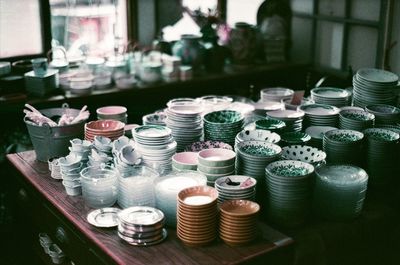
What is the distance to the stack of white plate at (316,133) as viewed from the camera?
302 centimetres

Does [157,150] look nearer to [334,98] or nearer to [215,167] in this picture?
[215,167]

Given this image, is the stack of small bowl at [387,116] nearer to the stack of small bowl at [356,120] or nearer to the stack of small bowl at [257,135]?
the stack of small bowl at [356,120]

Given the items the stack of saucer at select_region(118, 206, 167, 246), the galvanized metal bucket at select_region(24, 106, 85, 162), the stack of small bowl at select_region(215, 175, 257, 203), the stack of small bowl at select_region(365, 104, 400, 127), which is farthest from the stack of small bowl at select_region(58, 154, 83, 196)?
the stack of small bowl at select_region(365, 104, 400, 127)

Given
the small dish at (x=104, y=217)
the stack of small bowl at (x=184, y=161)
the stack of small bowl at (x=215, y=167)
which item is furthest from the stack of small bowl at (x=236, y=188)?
the small dish at (x=104, y=217)

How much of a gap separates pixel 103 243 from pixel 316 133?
1.36 m

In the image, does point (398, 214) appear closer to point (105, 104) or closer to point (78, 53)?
point (105, 104)

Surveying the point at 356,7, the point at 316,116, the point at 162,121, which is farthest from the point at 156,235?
the point at 356,7

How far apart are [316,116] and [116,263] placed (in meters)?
1.52

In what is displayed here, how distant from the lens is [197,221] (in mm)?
2297

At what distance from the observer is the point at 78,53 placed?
5320 mm

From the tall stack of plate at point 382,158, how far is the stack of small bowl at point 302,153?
27cm

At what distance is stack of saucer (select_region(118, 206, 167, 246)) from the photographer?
2.33 metres

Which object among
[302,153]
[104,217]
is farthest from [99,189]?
[302,153]

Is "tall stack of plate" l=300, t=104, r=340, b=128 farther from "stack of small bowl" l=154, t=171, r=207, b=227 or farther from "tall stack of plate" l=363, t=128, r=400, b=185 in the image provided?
"stack of small bowl" l=154, t=171, r=207, b=227
